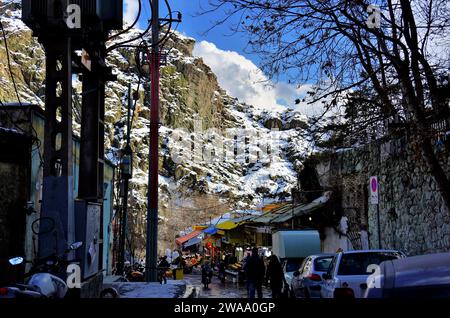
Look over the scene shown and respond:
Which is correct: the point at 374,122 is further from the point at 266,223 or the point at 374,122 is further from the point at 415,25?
the point at 266,223

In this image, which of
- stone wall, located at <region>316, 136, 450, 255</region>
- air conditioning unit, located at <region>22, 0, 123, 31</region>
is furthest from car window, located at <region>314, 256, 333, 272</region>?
air conditioning unit, located at <region>22, 0, 123, 31</region>

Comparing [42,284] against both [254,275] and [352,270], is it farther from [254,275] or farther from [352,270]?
[254,275]

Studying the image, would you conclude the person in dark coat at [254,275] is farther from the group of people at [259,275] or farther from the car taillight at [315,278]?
the car taillight at [315,278]

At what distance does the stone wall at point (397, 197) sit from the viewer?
15453 mm

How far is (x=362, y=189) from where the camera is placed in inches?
913

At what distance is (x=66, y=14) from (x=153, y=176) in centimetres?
752

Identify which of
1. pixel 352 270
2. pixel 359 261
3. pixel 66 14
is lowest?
pixel 352 270

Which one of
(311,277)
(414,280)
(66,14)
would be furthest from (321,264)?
(414,280)

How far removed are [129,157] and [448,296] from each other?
17868 mm

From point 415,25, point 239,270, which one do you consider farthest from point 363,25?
point 239,270

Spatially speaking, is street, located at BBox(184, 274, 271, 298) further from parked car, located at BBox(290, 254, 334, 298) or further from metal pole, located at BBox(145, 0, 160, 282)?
parked car, located at BBox(290, 254, 334, 298)

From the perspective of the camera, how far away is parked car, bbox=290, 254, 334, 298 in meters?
13.8

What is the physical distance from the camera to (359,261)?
11359 mm

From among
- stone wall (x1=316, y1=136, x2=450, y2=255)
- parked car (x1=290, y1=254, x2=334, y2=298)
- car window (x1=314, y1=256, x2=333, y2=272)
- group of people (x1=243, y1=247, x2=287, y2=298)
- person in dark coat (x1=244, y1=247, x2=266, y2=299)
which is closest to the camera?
parked car (x1=290, y1=254, x2=334, y2=298)
